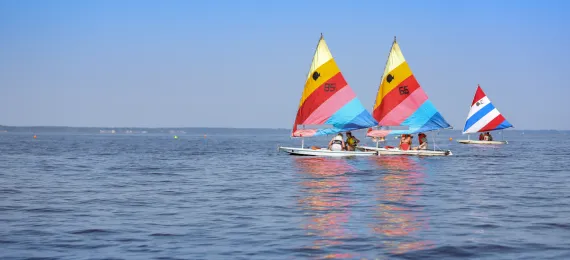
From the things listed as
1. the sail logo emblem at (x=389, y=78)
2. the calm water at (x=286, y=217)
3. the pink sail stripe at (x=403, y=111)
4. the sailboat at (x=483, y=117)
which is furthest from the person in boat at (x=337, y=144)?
Answer: the sailboat at (x=483, y=117)

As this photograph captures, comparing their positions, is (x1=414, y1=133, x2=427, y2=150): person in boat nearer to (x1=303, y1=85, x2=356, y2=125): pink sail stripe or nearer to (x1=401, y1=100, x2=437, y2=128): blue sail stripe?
(x1=401, y1=100, x2=437, y2=128): blue sail stripe

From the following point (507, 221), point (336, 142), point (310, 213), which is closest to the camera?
point (507, 221)

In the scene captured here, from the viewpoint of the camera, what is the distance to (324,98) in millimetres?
58906

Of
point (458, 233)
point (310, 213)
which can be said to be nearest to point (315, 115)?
point (310, 213)

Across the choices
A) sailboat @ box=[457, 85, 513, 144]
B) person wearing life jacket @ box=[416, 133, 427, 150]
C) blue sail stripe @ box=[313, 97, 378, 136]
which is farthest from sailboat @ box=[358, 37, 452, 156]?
sailboat @ box=[457, 85, 513, 144]

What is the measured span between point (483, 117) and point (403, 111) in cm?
4557

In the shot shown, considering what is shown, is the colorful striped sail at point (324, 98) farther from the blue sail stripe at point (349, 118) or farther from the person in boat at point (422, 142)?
the person in boat at point (422, 142)

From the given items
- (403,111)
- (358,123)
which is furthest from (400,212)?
(403,111)

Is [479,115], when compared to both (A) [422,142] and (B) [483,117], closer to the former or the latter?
(B) [483,117]

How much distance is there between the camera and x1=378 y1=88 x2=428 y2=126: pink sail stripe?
211 ft

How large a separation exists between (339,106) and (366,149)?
5761 millimetres

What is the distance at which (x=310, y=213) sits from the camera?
22.9 meters

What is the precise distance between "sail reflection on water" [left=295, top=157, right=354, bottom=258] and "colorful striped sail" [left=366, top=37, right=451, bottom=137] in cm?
1723

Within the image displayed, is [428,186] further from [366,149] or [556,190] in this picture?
[366,149]
